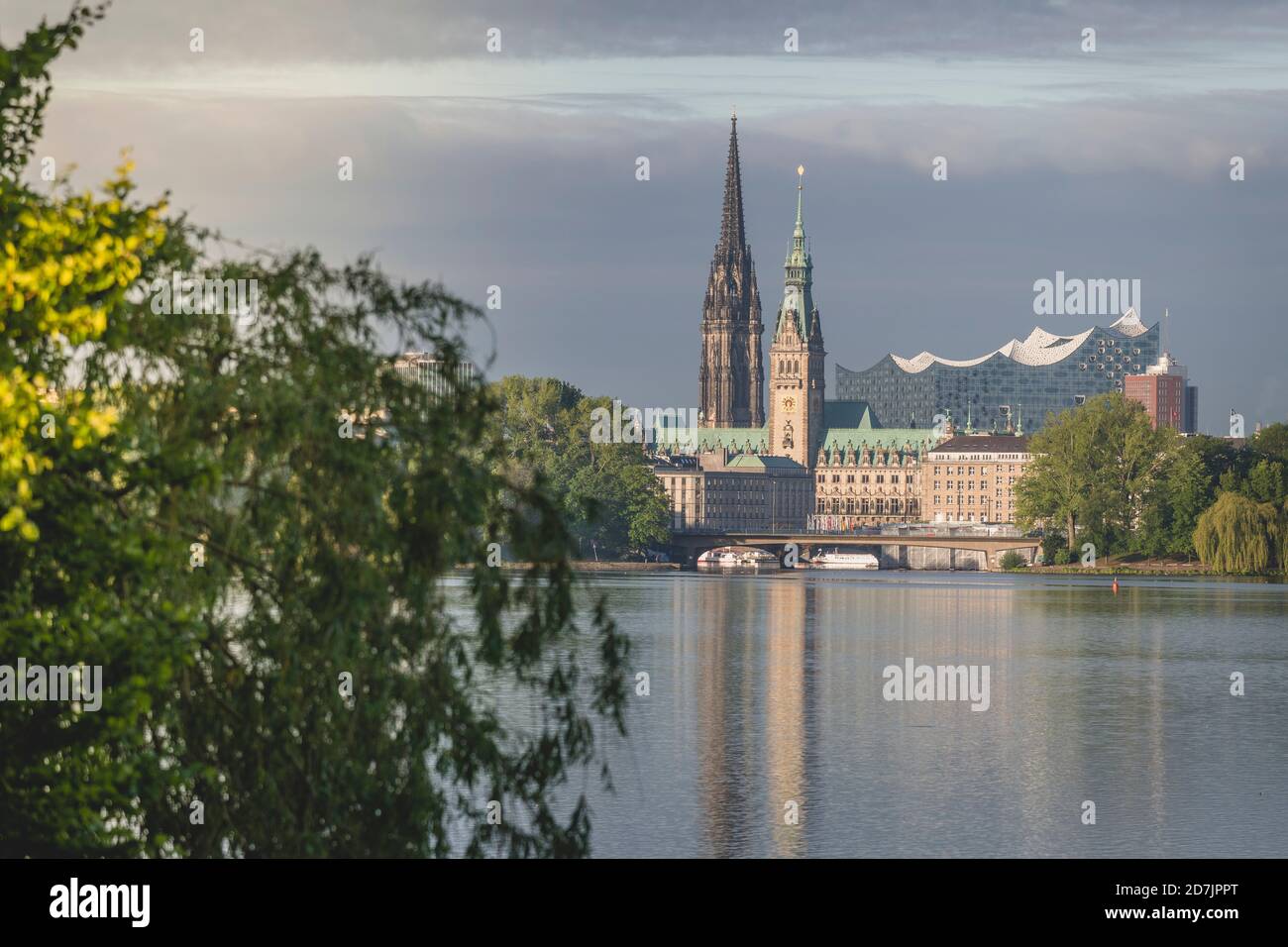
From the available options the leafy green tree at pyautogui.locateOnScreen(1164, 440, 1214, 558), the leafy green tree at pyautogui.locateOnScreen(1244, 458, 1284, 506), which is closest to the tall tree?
the leafy green tree at pyautogui.locateOnScreen(1164, 440, 1214, 558)

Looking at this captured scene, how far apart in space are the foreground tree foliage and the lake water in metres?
1.52

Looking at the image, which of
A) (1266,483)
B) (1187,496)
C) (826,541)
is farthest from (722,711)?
(826,541)

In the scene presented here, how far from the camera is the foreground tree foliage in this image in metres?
14.1

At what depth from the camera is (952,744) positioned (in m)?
39.6

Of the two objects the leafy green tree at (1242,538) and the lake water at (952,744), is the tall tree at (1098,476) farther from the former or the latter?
the lake water at (952,744)

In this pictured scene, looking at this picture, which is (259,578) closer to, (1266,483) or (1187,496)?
(1266,483)

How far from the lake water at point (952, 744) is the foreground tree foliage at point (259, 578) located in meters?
1.52

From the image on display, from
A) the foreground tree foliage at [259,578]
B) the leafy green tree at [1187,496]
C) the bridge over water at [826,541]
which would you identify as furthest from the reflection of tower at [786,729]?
the bridge over water at [826,541]

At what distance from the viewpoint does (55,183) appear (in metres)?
15.3

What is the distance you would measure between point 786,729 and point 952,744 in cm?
384
